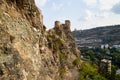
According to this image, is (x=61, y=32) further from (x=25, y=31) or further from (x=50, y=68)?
(x=25, y=31)

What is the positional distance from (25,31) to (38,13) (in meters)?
4.10

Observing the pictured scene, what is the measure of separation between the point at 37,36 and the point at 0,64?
7.44 m

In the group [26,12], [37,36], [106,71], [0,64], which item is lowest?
[106,71]

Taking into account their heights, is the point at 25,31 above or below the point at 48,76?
above

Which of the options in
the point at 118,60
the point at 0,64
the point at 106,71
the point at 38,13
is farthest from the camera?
the point at 118,60

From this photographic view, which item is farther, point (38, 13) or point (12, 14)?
point (38, 13)

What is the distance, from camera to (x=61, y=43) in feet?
186

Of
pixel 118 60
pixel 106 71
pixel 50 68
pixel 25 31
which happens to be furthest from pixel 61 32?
pixel 118 60

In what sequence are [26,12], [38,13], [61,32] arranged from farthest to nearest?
[61,32] → [38,13] → [26,12]

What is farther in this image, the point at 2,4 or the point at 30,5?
the point at 30,5

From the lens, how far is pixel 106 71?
8000 cm

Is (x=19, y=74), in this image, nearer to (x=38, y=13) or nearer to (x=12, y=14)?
(x=12, y=14)

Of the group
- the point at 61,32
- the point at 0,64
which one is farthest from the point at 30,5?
the point at 61,32

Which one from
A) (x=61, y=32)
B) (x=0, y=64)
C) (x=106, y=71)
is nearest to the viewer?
(x=0, y=64)
